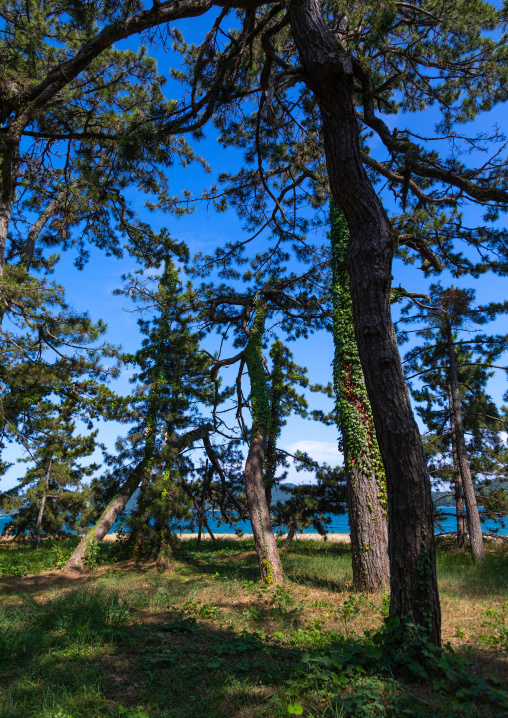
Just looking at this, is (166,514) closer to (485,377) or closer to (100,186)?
(100,186)

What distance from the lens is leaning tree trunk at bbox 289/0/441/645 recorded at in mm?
3713

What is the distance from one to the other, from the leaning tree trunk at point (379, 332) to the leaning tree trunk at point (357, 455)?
2.09 m

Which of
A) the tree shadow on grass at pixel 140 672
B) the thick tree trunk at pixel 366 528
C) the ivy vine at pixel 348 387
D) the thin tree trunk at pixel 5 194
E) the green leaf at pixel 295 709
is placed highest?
the thin tree trunk at pixel 5 194

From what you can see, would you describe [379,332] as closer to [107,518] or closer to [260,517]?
[260,517]

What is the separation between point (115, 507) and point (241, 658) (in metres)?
9.16

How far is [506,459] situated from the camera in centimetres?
1522

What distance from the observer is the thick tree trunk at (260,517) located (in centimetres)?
845

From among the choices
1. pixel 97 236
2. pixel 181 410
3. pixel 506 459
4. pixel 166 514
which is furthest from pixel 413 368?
pixel 97 236

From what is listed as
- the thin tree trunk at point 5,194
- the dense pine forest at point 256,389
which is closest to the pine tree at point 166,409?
the dense pine forest at point 256,389

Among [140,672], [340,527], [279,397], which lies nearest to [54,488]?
[279,397]

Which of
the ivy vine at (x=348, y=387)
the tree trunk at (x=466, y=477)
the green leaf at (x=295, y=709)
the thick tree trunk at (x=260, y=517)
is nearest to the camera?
the green leaf at (x=295, y=709)

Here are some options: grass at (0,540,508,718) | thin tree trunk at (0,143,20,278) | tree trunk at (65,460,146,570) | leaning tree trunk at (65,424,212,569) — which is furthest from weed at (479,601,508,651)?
tree trunk at (65,460,146,570)

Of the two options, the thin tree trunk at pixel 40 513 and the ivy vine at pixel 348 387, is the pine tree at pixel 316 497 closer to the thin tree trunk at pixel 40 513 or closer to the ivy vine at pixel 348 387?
the ivy vine at pixel 348 387

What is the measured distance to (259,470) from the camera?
9.30m
